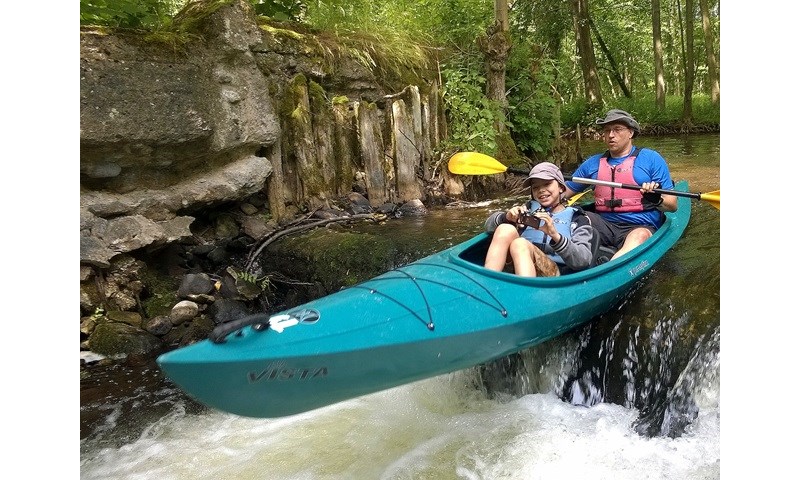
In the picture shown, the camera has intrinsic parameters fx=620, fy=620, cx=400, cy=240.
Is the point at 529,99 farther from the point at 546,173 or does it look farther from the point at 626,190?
the point at 546,173

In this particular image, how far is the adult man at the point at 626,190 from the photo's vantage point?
3758 millimetres

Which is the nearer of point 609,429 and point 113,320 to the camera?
point 609,429

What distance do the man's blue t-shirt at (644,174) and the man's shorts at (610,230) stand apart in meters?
0.05

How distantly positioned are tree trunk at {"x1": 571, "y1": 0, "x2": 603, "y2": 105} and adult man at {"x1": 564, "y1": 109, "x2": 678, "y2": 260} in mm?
9680

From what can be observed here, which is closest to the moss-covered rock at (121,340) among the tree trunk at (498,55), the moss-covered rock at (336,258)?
the moss-covered rock at (336,258)

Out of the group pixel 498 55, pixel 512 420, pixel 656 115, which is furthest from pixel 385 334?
pixel 656 115

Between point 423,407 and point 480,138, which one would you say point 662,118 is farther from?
point 423,407

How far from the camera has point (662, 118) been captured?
44.7 ft

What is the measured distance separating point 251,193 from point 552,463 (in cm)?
364

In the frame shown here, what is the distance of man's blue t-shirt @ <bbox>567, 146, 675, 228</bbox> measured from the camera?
3783 mm

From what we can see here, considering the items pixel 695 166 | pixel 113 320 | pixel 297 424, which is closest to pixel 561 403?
pixel 297 424

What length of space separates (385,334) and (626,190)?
212 cm

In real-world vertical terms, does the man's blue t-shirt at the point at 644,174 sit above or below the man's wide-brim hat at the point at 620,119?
below

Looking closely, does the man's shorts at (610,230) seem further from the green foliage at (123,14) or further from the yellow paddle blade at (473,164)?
the green foliage at (123,14)
